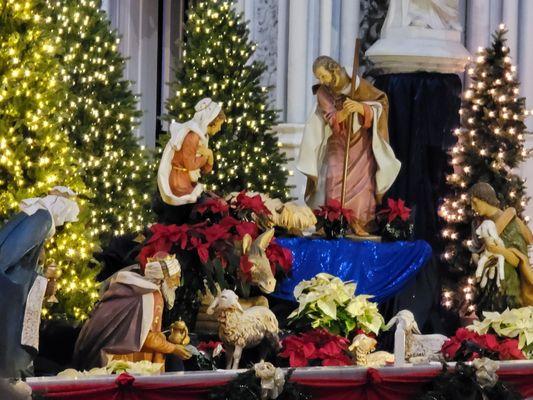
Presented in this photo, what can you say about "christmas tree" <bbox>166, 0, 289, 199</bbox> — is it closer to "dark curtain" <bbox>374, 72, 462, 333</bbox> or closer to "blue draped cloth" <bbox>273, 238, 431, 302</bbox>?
"dark curtain" <bbox>374, 72, 462, 333</bbox>

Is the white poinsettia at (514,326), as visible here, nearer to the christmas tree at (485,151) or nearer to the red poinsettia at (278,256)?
the red poinsettia at (278,256)

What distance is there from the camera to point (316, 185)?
15.5 meters

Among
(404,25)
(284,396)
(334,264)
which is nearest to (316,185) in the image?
(334,264)

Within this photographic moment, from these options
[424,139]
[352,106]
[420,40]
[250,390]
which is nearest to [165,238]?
[250,390]

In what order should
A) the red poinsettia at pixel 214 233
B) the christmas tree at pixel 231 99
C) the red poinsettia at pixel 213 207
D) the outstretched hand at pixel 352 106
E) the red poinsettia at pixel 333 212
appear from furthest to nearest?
1. the christmas tree at pixel 231 99
2. the outstretched hand at pixel 352 106
3. the red poinsettia at pixel 333 212
4. the red poinsettia at pixel 213 207
5. the red poinsettia at pixel 214 233

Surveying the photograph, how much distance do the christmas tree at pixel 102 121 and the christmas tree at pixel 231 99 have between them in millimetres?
534

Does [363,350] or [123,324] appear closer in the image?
[123,324]

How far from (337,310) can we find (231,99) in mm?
5242

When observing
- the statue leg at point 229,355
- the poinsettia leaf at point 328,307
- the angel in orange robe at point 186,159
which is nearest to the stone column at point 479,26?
the angel in orange robe at point 186,159

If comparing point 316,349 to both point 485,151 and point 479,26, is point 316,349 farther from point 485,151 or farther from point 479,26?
point 479,26

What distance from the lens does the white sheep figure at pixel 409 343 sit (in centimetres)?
1150

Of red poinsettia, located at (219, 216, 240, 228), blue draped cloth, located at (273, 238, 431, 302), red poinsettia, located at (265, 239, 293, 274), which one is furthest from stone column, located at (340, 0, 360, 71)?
red poinsettia, located at (219, 216, 240, 228)

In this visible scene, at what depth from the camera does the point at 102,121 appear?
16484 mm

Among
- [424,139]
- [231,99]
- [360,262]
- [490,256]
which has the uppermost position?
[231,99]
